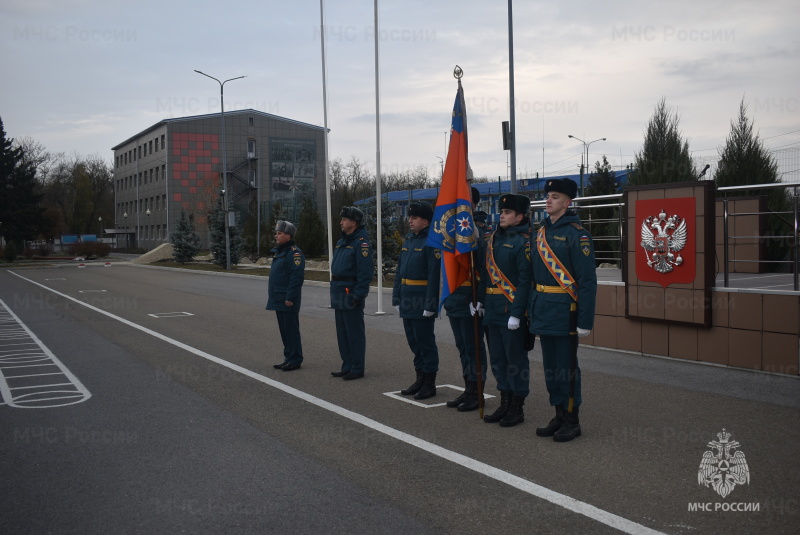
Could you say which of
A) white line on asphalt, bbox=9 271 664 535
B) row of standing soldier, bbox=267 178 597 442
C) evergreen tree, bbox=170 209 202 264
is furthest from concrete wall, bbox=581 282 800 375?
evergreen tree, bbox=170 209 202 264

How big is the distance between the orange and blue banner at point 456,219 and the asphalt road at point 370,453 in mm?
1340

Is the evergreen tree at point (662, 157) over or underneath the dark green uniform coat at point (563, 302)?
over

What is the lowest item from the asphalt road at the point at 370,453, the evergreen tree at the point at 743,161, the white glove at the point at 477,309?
the asphalt road at the point at 370,453

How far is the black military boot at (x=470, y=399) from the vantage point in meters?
6.69

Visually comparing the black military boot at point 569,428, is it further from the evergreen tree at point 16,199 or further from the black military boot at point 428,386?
the evergreen tree at point 16,199

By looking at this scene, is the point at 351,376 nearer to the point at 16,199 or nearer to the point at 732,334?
the point at 732,334

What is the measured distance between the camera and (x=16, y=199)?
64.6 metres

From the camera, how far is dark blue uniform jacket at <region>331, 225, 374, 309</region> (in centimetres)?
823

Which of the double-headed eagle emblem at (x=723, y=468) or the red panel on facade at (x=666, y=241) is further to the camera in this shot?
the red panel on facade at (x=666, y=241)

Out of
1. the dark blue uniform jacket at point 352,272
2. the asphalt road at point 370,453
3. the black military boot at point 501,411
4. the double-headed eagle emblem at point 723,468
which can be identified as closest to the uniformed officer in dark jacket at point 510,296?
the black military boot at point 501,411

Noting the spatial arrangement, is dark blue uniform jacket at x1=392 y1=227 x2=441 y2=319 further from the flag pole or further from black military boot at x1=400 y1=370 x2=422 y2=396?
black military boot at x1=400 y1=370 x2=422 y2=396

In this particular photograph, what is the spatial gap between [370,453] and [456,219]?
95.9 inches

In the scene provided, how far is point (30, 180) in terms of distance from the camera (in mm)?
66812

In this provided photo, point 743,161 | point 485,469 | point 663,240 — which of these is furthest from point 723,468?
point 743,161
